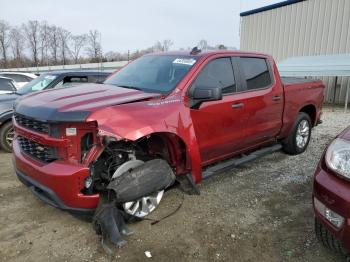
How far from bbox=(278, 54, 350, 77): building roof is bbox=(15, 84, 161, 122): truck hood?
11.1m

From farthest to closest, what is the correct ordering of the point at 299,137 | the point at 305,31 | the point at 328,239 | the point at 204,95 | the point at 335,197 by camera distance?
1. the point at 305,31
2. the point at 299,137
3. the point at 204,95
4. the point at 328,239
5. the point at 335,197

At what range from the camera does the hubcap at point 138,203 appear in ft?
10.6

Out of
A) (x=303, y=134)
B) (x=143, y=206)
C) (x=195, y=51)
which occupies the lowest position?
(x=143, y=206)

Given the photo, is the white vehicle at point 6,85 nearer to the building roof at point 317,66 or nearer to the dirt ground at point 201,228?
the dirt ground at point 201,228

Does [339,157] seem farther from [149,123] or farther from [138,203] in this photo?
[138,203]

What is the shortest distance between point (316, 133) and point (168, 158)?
5.68m

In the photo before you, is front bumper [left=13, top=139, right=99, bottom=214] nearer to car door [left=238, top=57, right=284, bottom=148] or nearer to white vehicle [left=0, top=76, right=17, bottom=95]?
car door [left=238, top=57, right=284, bottom=148]

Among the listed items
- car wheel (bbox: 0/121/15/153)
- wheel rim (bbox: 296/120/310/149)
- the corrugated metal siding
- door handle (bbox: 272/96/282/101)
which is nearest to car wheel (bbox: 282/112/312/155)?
wheel rim (bbox: 296/120/310/149)

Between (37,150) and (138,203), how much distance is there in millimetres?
1170

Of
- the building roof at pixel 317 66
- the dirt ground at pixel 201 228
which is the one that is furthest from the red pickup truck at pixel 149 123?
the building roof at pixel 317 66

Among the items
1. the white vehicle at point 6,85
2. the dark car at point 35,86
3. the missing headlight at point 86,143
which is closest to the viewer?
the missing headlight at point 86,143

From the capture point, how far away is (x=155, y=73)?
409cm

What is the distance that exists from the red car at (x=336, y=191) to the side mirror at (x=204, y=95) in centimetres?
136

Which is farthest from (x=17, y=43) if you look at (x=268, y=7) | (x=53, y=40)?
(x=268, y=7)
